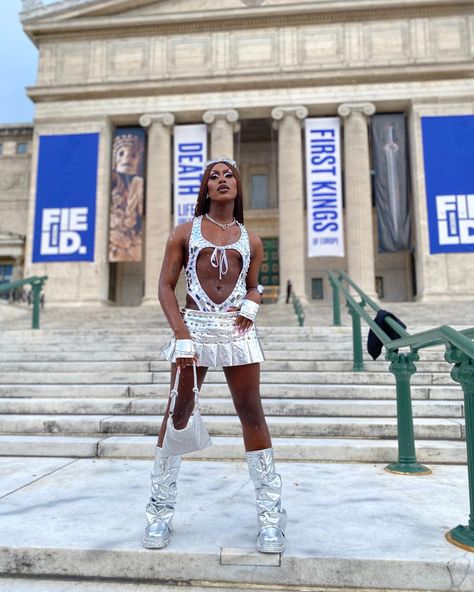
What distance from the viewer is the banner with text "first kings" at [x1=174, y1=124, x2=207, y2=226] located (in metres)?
22.1

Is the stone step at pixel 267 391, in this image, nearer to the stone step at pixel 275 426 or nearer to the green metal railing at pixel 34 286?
the stone step at pixel 275 426

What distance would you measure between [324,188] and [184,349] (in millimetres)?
20508

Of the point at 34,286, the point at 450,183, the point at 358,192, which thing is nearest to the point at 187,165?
the point at 358,192

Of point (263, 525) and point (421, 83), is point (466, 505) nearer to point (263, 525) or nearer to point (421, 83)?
point (263, 525)

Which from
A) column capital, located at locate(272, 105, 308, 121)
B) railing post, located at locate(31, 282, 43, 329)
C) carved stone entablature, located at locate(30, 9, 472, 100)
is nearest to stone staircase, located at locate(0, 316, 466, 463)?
railing post, located at locate(31, 282, 43, 329)

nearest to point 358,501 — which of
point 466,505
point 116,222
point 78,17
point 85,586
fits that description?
point 466,505

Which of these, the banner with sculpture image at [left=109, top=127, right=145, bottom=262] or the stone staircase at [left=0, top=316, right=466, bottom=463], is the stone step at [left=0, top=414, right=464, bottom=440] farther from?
the banner with sculpture image at [left=109, top=127, right=145, bottom=262]

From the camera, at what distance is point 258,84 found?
77.8 feet

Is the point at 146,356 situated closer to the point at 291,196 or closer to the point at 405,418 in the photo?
the point at 405,418

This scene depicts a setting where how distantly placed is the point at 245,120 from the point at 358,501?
84.9 feet

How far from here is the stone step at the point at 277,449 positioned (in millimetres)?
4301

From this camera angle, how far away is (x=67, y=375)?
6719 mm

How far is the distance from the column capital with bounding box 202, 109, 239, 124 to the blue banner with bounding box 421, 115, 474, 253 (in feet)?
28.3

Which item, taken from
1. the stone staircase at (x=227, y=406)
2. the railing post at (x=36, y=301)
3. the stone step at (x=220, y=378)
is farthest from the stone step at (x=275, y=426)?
the railing post at (x=36, y=301)
